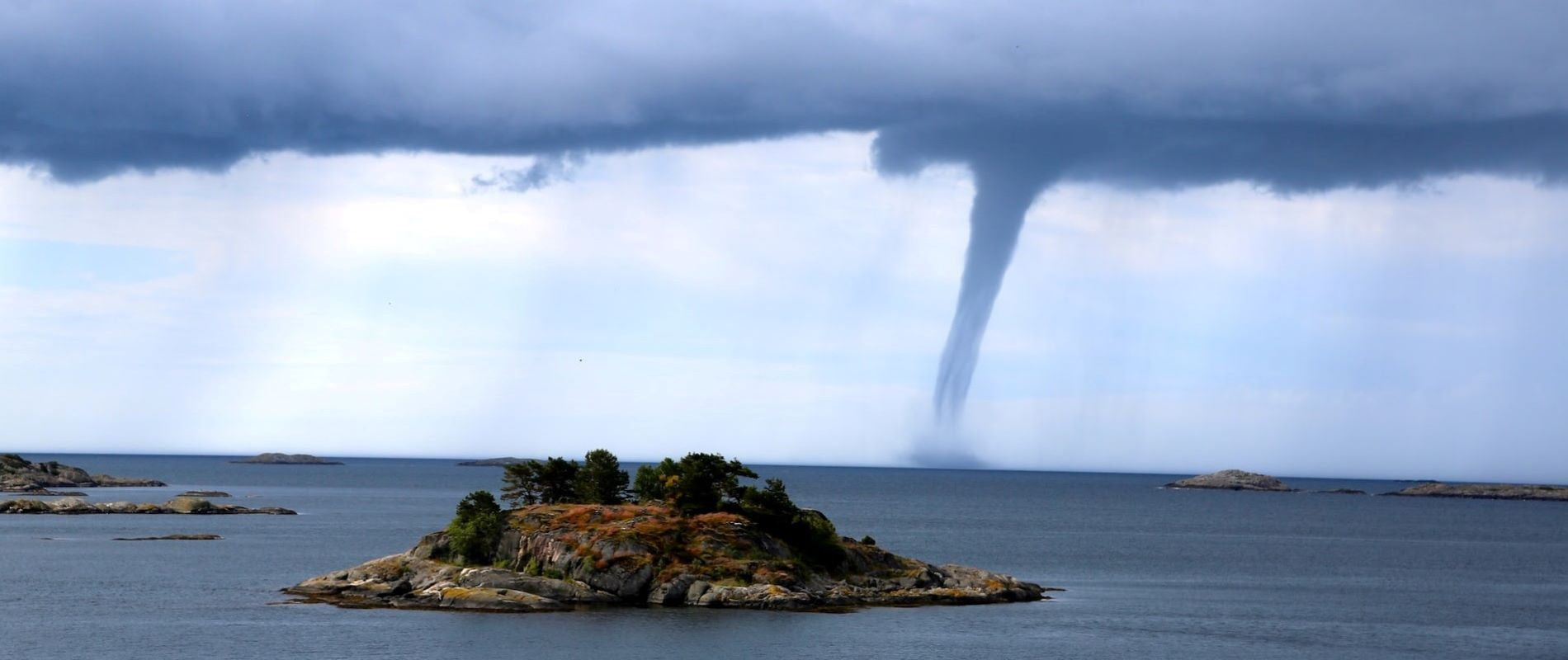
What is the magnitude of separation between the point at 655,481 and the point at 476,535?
18.6m

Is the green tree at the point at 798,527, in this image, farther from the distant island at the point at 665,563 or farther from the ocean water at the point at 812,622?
the ocean water at the point at 812,622

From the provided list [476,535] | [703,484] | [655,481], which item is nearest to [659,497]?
[655,481]

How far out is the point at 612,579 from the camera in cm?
11544

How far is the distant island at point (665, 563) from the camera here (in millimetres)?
114750

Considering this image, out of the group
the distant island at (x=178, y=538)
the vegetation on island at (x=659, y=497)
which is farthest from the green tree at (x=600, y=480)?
the distant island at (x=178, y=538)

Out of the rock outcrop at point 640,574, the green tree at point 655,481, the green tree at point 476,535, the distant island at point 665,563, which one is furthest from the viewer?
the green tree at point 655,481

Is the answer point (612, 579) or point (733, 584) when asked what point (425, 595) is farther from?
point (733, 584)

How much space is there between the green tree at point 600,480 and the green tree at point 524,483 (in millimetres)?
3767

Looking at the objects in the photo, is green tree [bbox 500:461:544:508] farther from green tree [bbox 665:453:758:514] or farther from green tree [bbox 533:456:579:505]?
green tree [bbox 665:453:758:514]

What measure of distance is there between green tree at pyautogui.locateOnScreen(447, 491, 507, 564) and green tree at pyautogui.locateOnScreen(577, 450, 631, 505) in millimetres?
11832

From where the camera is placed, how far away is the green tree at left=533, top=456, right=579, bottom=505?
135m

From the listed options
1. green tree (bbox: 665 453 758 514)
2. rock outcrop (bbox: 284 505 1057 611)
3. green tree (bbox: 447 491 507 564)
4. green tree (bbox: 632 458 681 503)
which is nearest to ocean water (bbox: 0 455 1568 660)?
rock outcrop (bbox: 284 505 1057 611)

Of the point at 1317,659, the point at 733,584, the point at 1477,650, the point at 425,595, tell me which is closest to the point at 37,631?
the point at 425,595

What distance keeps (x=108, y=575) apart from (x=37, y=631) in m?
39.7
